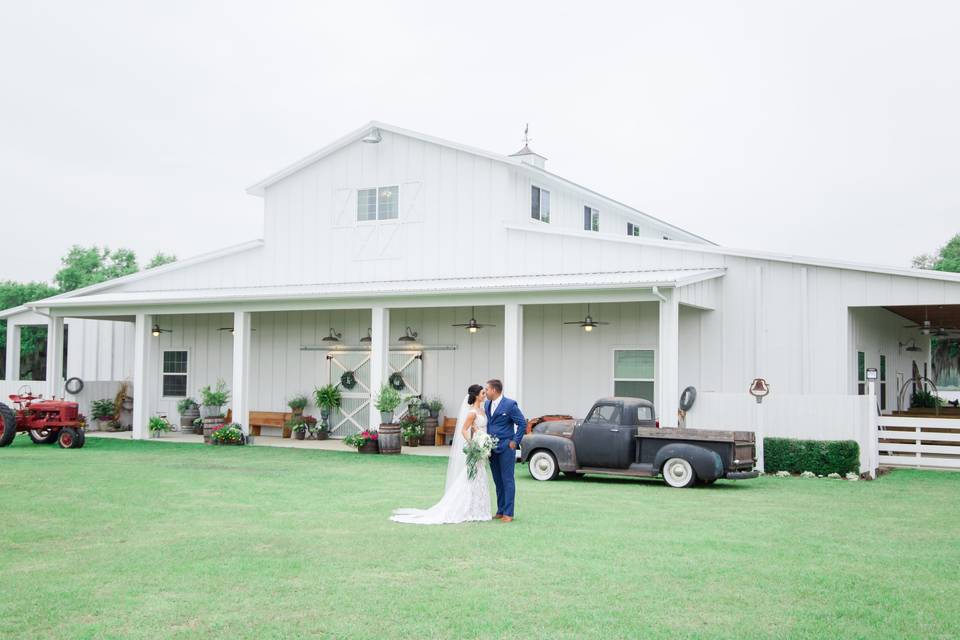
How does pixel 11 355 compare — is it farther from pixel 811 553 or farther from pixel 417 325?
pixel 811 553

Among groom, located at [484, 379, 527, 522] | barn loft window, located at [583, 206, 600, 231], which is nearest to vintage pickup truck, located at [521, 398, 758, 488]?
groom, located at [484, 379, 527, 522]

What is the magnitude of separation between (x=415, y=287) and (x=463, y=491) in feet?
34.9

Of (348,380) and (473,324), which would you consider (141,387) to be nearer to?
(348,380)

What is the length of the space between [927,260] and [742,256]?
2112 inches

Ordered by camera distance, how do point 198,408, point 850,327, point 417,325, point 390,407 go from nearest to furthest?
point 850,327 < point 390,407 < point 417,325 < point 198,408

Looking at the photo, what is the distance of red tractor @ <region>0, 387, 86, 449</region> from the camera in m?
21.5

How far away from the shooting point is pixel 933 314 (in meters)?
24.9

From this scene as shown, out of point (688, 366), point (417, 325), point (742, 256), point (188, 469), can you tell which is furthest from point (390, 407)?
point (742, 256)

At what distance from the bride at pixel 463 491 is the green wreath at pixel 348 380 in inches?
522

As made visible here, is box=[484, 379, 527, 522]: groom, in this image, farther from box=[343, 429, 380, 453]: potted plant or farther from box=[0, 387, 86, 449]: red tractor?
box=[0, 387, 86, 449]: red tractor

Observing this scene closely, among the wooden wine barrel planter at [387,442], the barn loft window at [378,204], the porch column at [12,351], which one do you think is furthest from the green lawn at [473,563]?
the porch column at [12,351]

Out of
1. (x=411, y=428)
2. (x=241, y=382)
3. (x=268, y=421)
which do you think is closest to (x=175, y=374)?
(x=268, y=421)

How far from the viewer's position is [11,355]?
98.9 feet

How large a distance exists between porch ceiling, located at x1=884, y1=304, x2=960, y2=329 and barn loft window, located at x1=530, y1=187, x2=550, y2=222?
8.75 m
